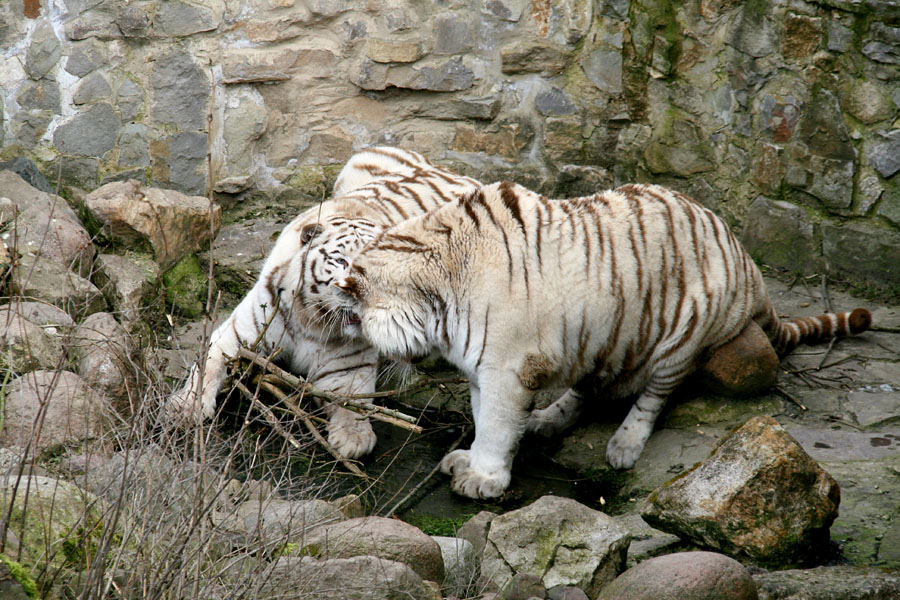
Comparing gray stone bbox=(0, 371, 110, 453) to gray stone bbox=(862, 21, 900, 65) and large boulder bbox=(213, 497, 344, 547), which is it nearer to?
large boulder bbox=(213, 497, 344, 547)

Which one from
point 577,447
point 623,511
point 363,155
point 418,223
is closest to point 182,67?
point 363,155

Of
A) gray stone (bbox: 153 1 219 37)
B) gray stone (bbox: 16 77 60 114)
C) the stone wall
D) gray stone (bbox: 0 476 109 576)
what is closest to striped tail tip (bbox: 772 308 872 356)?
the stone wall

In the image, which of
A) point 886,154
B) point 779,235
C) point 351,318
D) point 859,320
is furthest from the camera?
point 779,235

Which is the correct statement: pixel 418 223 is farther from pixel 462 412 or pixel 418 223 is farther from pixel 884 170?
pixel 884 170

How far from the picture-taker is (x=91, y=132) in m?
5.75

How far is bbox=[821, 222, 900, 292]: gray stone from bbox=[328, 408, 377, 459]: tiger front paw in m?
2.97

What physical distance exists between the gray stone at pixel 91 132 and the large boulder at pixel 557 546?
380 cm

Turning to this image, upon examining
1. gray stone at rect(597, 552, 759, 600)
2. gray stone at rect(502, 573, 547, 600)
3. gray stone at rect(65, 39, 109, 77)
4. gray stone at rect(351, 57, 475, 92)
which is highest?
gray stone at rect(65, 39, 109, 77)

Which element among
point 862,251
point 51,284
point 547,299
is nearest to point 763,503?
point 547,299

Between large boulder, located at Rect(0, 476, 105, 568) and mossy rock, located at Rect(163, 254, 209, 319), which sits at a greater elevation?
large boulder, located at Rect(0, 476, 105, 568)

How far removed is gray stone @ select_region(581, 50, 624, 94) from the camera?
628 centimetres

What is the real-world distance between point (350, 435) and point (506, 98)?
2.94m

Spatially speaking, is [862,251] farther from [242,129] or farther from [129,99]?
[129,99]

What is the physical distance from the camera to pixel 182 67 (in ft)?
19.0
